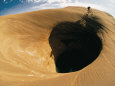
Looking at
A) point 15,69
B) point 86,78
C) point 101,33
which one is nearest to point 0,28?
point 15,69

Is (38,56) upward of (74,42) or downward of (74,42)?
upward

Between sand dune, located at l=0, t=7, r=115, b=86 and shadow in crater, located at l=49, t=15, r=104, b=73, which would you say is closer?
sand dune, located at l=0, t=7, r=115, b=86

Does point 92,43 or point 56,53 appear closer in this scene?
point 92,43

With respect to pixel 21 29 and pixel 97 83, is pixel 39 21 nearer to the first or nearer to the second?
pixel 21 29

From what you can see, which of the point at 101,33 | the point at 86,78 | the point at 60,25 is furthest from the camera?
the point at 60,25

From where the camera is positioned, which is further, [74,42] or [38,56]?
[74,42]
